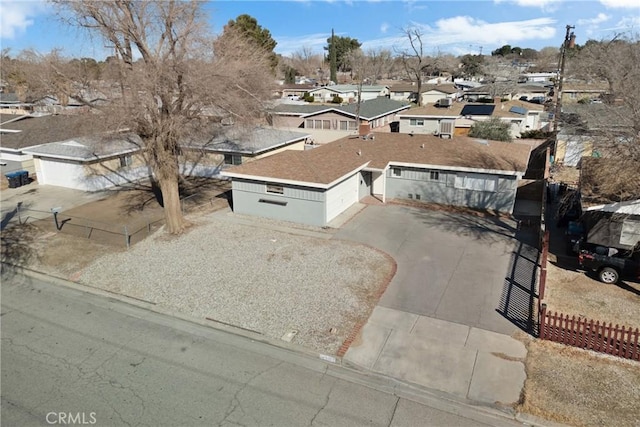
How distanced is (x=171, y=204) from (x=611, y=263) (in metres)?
18.1

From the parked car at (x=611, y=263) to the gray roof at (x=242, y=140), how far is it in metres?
20.0

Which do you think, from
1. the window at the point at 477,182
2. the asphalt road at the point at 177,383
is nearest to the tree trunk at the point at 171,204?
the asphalt road at the point at 177,383

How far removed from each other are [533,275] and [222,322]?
11.4 metres

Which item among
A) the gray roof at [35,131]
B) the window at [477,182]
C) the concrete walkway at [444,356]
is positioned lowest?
the concrete walkway at [444,356]

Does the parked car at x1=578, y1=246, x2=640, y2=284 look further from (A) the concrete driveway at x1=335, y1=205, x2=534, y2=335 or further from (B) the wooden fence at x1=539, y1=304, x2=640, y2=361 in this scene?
(B) the wooden fence at x1=539, y1=304, x2=640, y2=361

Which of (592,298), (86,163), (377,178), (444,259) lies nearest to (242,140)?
(86,163)

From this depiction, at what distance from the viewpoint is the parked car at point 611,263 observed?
14.6 m

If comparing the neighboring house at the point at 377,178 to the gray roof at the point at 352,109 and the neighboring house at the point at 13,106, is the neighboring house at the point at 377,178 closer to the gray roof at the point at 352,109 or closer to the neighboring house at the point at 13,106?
the gray roof at the point at 352,109

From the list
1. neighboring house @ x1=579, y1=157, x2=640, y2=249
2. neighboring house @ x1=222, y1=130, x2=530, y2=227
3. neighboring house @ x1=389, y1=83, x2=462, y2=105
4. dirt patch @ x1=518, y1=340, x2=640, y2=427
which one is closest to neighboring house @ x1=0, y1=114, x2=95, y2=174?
neighboring house @ x1=222, y1=130, x2=530, y2=227

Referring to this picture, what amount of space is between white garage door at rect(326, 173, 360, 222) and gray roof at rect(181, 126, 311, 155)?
8126 mm

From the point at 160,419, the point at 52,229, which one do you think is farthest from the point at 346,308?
the point at 52,229

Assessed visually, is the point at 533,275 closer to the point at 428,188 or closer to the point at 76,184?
the point at 428,188

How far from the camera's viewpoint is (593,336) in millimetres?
11328

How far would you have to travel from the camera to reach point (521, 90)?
237 ft
